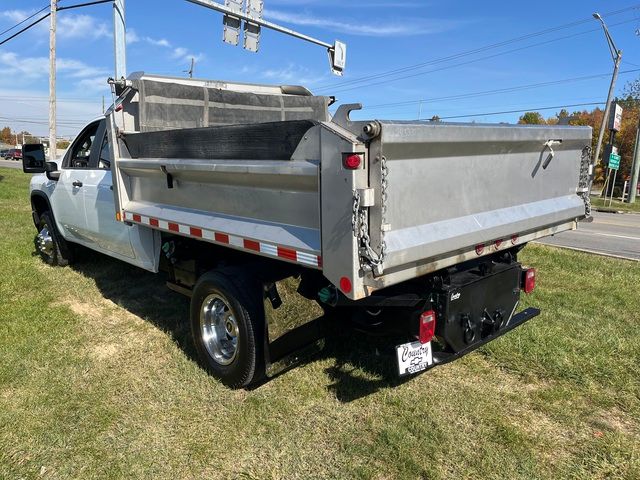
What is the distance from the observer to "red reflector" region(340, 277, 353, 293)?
2.50 m

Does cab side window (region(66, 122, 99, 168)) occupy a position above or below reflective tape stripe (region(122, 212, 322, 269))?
above

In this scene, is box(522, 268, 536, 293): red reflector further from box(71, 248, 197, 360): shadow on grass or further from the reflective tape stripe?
box(71, 248, 197, 360): shadow on grass

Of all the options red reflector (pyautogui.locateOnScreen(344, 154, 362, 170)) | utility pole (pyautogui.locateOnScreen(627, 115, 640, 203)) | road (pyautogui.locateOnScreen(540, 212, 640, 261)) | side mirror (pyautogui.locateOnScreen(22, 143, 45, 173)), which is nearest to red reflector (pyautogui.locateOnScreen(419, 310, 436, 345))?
red reflector (pyautogui.locateOnScreen(344, 154, 362, 170))

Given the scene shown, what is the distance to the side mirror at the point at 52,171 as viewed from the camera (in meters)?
6.12

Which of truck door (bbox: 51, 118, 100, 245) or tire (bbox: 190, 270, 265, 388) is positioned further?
truck door (bbox: 51, 118, 100, 245)

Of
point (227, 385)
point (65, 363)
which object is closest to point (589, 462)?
point (227, 385)

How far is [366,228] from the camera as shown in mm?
2451

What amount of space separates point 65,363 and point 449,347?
3022 millimetres

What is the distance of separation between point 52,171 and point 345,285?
5132mm

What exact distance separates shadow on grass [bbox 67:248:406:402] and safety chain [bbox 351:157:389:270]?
1095mm

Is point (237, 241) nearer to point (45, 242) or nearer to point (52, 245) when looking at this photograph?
point (52, 245)

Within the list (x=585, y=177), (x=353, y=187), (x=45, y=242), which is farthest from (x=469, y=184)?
(x=45, y=242)

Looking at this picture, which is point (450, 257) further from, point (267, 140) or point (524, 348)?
point (524, 348)

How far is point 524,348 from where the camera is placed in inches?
160
